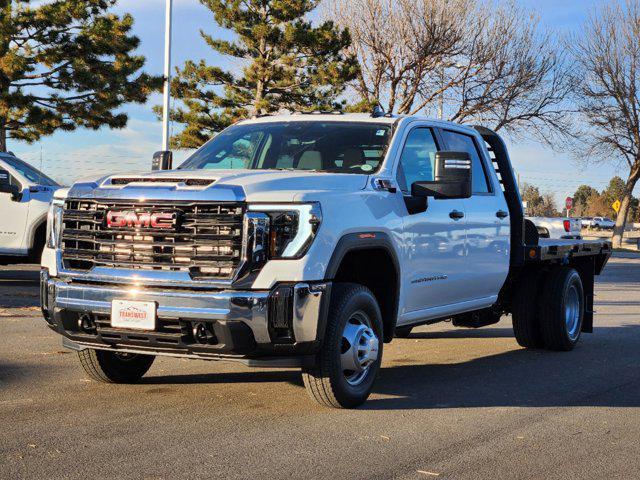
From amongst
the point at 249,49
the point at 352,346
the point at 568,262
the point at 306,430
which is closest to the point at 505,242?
the point at 568,262

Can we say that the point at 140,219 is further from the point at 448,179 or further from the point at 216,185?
the point at 448,179

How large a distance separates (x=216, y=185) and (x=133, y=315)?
93cm

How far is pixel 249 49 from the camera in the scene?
3869cm

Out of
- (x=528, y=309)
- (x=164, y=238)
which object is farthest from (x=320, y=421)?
(x=528, y=309)

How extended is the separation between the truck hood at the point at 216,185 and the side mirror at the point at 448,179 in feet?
2.56

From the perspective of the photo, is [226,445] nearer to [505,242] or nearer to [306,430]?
[306,430]

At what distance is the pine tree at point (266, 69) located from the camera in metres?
36.8

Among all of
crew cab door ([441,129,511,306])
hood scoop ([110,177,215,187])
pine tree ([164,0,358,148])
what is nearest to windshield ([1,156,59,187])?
crew cab door ([441,129,511,306])

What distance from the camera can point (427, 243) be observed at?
712 cm

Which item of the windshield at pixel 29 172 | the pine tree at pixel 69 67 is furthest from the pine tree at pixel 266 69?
the windshield at pixel 29 172

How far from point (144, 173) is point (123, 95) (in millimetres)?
22038

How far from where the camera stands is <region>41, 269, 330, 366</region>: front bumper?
5531 mm

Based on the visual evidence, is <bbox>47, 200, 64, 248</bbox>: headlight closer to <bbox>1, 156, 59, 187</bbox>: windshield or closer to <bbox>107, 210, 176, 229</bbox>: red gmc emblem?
<bbox>107, 210, 176, 229</bbox>: red gmc emblem

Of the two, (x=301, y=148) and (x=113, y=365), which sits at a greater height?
(x=301, y=148)
